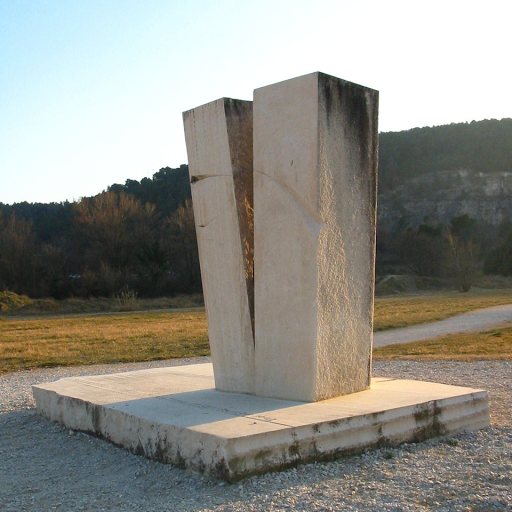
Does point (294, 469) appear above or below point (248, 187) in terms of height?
below

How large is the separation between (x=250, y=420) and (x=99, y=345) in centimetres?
1053

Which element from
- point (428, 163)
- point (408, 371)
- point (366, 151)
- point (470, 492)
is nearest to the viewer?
point (470, 492)

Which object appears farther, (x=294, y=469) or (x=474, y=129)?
(x=474, y=129)

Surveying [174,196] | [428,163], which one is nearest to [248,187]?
[174,196]

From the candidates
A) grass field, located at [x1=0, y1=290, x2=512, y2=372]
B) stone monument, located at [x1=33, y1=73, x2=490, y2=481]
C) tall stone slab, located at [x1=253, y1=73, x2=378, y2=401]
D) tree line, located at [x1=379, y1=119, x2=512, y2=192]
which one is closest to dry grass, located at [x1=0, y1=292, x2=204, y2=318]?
grass field, located at [x1=0, y1=290, x2=512, y2=372]

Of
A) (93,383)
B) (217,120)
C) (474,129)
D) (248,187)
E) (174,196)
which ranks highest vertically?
(474,129)

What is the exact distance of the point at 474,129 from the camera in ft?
273

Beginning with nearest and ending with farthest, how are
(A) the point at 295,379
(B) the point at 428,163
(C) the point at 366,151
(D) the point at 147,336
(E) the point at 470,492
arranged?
(E) the point at 470,492 → (A) the point at 295,379 → (C) the point at 366,151 → (D) the point at 147,336 → (B) the point at 428,163

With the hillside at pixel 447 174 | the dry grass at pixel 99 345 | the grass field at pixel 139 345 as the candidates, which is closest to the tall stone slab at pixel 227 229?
the grass field at pixel 139 345

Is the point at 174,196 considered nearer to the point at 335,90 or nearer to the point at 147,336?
the point at 147,336

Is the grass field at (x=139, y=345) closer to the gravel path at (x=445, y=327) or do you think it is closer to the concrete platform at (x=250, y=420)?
the gravel path at (x=445, y=327)

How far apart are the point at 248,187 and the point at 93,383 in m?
2.73

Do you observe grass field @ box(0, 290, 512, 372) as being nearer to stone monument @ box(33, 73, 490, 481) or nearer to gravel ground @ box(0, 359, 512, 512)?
stone monument @ box(33, 73, 490, 481)

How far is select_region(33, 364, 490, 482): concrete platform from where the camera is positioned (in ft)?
13.6
